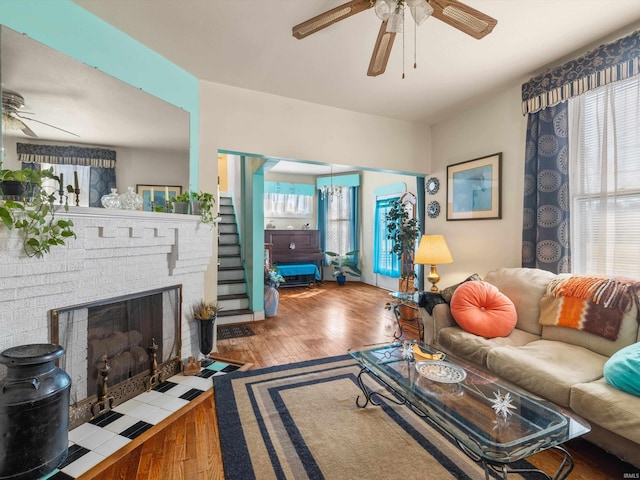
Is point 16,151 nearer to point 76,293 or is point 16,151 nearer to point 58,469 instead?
point 76,293

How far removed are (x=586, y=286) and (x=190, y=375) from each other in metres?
3.16

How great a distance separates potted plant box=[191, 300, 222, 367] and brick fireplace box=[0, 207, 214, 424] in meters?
0.06

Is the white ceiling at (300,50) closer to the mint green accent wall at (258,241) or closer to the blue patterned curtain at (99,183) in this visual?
the blue patterned curtain at (99,183)

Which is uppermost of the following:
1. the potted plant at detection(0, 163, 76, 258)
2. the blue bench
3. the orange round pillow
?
the potted plant at detection(0, 163, 76, 258)

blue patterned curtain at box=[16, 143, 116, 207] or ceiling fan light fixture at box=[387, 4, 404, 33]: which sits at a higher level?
ceiling fan light fixture at box=[387, 4, 404, 33]

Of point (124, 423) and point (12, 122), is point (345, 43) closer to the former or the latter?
point (12, 122)

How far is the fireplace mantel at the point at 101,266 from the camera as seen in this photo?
1.56 m

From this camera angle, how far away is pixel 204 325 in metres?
2.79

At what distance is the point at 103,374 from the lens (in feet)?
6.56

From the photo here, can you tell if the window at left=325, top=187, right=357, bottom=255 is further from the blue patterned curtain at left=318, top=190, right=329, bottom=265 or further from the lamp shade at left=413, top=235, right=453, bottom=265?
the lamp shade at left=413, top=235, right=453, bottom=265

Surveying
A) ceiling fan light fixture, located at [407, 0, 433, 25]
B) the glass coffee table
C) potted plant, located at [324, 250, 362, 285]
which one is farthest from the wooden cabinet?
ceiling fan light fixture, located at [407, 0, 433, 25]

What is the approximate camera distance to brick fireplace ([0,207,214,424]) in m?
1.58

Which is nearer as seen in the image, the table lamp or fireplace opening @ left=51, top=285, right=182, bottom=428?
fireplace opening @ left=51, top=285, right=182, bottom=428

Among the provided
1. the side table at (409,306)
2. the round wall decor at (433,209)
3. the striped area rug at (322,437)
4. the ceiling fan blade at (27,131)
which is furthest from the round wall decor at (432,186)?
the ceiling fan blade at (27,131)
